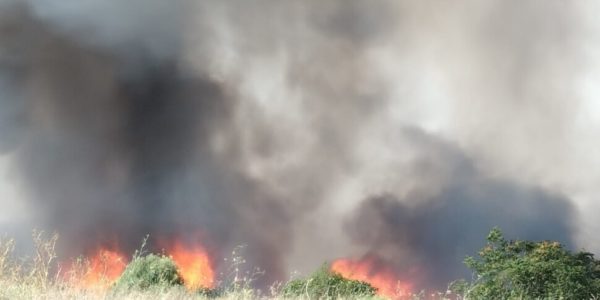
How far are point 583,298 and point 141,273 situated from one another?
2963cm

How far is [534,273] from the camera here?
109ft

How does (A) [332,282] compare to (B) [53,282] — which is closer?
(B) [53,282]

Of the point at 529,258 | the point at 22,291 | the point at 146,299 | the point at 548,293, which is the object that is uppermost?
the point at 529,258

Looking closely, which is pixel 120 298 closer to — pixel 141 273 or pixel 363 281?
pixel 141 273

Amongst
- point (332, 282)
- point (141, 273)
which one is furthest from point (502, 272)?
point (141, 273)

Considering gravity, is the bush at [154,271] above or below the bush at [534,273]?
below

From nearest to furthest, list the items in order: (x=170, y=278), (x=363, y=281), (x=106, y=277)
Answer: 1. (x=106, y=277)
2. (x=170, y=278)
3. (x=363, y=281)

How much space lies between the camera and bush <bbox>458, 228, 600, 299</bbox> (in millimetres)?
32938

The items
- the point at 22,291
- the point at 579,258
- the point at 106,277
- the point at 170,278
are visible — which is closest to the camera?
the point at 22,291

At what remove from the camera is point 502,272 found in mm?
35250

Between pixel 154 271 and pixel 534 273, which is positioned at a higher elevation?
pixel 534 273

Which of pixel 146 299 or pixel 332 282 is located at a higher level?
pixel 332 282

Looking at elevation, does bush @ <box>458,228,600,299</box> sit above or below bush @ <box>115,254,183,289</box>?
above

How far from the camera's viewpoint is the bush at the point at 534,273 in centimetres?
3294
